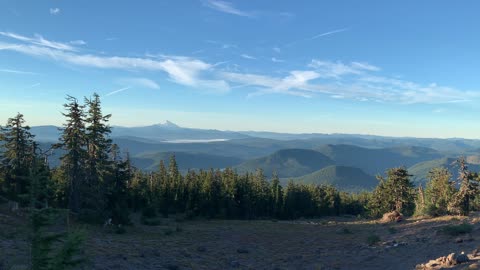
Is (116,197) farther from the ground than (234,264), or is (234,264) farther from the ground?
(116,197)

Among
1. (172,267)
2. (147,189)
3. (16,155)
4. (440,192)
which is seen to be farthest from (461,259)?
(147,189)

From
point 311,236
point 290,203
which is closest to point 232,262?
point 311,236

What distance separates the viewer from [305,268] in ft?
72.7

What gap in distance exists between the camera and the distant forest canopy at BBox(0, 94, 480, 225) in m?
35.6

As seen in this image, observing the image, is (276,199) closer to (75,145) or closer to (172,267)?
(75,145)

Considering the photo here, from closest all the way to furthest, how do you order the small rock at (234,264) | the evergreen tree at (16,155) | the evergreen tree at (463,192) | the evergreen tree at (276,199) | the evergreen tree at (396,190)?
1. the small rock at (234,264)
2. the evergreen tree at (16,155)
3. the evergreen tree at (463,192)
4. the evergreen tree at (396,190)
5. the evergreen tree at (276,199)

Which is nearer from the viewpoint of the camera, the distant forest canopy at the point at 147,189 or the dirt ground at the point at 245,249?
the dirt ground at the point at 245,249

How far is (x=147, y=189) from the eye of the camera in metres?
66.2

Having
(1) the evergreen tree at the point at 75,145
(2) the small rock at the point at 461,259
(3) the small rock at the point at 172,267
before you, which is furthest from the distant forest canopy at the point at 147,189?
(2) the small rock at the point at 461,259

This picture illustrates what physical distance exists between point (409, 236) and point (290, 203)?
5712 cm

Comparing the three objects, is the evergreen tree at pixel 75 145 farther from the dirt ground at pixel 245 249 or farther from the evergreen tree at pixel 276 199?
the evergreen tree at pixel 276 199

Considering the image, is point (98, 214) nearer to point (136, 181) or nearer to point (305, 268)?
point (305, 268)

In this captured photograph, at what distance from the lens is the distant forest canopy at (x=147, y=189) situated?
3562 cm

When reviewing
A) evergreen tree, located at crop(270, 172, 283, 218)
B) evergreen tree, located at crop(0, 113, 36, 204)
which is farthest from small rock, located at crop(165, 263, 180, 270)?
evergreen tree, located at crop(270, 172, 283, 218)
